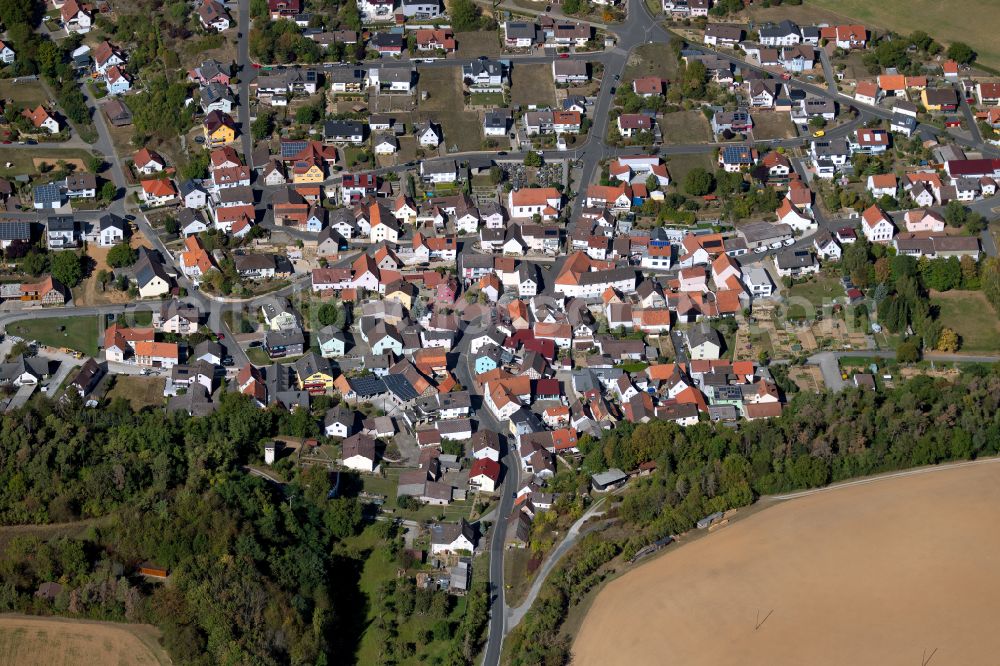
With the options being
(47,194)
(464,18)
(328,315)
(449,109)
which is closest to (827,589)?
(328,315)

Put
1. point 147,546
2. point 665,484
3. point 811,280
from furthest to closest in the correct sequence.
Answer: point 811,280 < point 665,484 < point 147,546

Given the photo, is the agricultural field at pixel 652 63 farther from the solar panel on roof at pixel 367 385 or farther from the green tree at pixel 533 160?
the solar panel on roof at pixel 367 385

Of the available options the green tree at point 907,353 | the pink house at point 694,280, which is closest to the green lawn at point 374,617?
the pink house at point 694,280

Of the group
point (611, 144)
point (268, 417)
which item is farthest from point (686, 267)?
point (268, 417)

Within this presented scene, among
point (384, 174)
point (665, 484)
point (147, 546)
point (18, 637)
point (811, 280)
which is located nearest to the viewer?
point (18, 637)

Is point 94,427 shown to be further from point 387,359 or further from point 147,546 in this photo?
point 387,359

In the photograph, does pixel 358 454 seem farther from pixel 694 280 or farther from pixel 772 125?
pixel 772 125

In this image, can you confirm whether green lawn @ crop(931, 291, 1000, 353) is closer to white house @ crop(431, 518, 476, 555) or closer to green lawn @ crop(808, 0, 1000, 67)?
green lawn @ crop(808, 0, 1000, 67)
